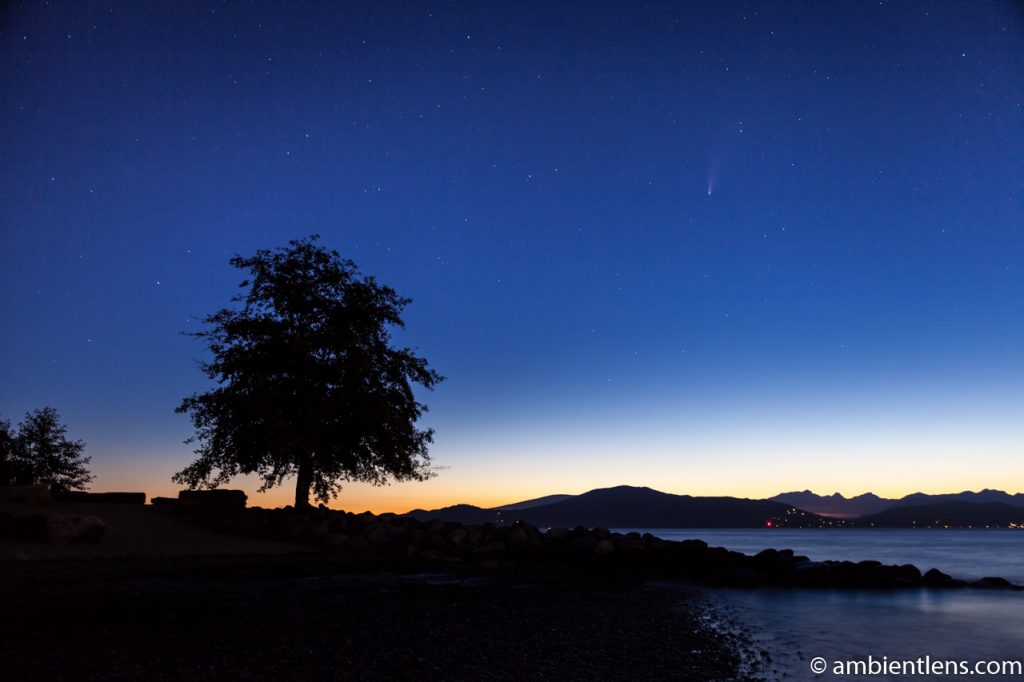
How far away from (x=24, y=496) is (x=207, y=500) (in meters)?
6.60

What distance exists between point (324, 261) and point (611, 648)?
80.6 ft

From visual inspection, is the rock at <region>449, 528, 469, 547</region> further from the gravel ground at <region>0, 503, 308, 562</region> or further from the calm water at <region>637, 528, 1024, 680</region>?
the calm water at <region>637, 528, 1024, 680</region>

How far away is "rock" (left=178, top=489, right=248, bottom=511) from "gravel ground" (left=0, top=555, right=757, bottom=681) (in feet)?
38.8

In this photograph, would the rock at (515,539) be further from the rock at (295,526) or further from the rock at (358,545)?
the rock at (295,526)

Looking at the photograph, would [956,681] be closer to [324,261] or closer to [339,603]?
[339,603]

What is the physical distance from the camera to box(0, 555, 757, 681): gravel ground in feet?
25.8

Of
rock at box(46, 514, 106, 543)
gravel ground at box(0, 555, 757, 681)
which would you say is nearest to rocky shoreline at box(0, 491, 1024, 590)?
rock at box(46, 514, 106, 543)

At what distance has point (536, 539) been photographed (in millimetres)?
26672

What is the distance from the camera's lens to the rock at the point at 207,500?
28.5 metres

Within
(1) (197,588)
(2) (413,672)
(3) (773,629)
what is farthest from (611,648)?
(1) (197,588)

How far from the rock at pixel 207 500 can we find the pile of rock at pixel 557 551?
0.91 meters

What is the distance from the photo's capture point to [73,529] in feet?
65.4

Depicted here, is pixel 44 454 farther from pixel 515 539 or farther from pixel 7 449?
pixel 515 539

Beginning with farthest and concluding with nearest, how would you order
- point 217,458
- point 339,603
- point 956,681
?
point 217,458 < point 339,603 < point 956,681
